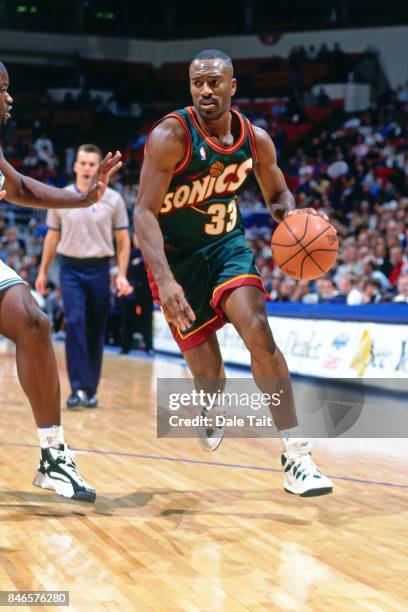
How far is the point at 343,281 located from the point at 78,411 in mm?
3909

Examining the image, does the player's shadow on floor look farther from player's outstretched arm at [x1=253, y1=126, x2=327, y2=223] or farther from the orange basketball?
player's outstretched arm at [x1=253, y1=126, x2=327, y2=223]

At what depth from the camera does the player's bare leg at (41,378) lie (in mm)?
3920

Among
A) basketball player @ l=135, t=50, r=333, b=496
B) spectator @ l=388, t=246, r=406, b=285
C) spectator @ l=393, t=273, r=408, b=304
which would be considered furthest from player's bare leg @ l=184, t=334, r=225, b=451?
spectator @ l=388, t=246, r=406, b=285

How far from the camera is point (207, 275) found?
14.7ft

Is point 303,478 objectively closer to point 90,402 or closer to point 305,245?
point 305,245

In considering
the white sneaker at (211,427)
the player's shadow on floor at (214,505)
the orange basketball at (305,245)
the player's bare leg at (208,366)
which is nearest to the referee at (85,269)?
the white sneaker at (211,427)

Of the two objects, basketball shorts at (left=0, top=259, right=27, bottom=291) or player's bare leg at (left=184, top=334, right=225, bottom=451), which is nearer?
basketball shorts at (left=0, top=259, right=27, bottom=291)

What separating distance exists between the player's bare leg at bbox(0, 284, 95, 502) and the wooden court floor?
0.47ft

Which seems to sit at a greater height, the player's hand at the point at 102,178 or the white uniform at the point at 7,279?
the player's hand at the point at 102,178

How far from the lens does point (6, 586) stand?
302 centimetres

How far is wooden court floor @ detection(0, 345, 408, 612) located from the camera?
119 inches

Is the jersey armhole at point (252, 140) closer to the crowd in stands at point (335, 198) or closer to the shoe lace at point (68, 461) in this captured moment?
the shoe lace at point (68, 461)

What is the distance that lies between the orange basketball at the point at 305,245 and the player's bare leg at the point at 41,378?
128 cm

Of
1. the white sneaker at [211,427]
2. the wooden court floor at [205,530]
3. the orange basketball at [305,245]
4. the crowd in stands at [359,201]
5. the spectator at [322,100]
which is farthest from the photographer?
the spectator at [322,100]
